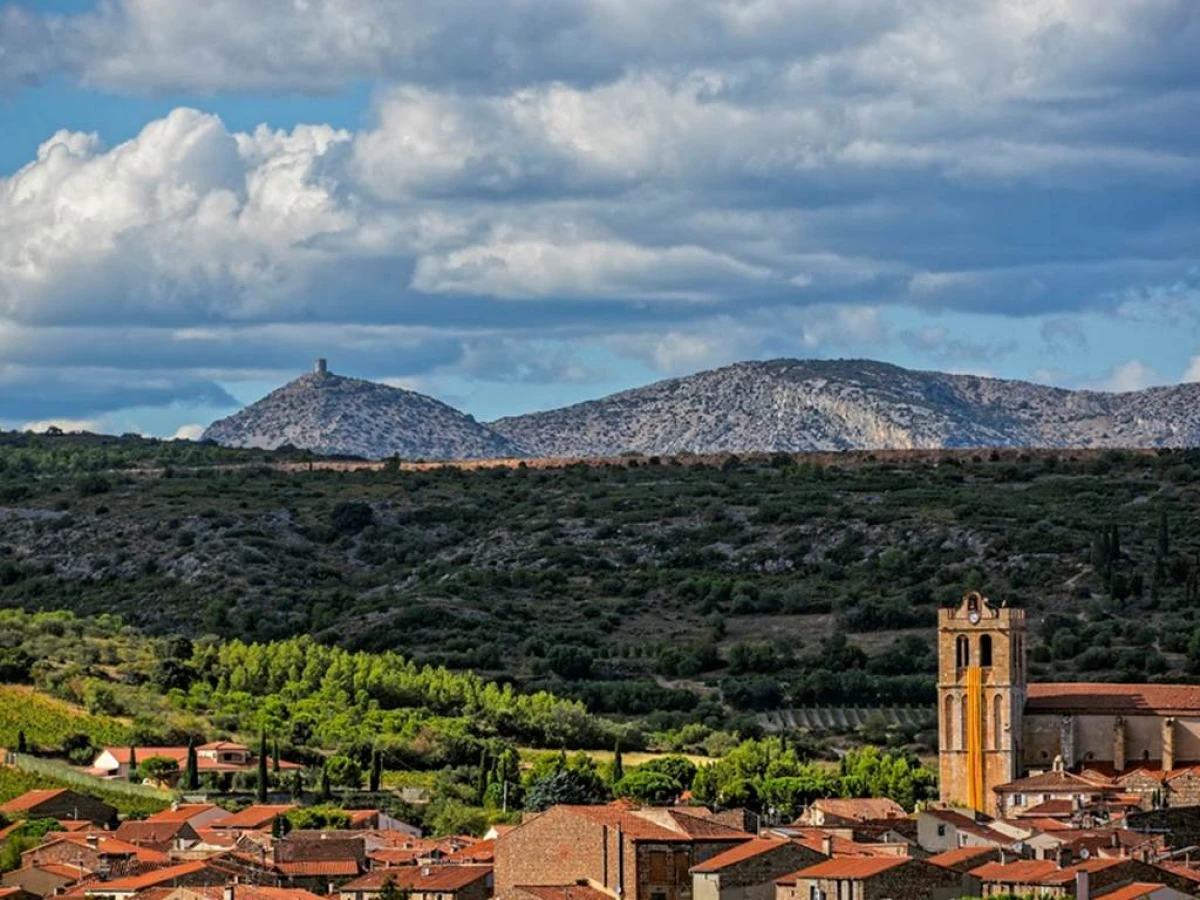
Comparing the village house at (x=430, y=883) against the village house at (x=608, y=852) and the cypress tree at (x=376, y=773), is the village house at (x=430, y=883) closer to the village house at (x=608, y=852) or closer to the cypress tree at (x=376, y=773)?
the village house at (x=608, y=852)

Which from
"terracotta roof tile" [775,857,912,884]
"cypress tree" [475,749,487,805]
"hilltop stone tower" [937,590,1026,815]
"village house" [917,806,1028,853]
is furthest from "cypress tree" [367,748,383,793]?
"terracotta roof tile" [775,857,912,884]

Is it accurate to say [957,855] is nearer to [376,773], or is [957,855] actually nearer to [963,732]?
[963,732]

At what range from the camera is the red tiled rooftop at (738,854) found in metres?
79.2

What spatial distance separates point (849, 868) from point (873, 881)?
1117mm

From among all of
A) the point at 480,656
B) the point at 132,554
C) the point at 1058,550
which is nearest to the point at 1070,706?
the point at 480,656

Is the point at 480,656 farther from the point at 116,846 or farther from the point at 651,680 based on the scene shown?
the point at 116,846

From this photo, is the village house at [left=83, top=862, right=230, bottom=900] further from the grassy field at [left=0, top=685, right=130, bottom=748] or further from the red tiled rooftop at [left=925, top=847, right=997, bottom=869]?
the grassy field at [left=0, top=685, right=130, bottom=748]

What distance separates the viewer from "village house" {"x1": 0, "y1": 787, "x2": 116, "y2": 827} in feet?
331

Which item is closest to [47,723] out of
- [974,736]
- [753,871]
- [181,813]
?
[181,813]

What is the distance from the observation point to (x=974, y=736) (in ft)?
365

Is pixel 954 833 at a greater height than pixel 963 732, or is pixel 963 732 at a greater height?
pixel 963 732

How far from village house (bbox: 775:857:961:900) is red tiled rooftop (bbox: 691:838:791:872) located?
1.75 m

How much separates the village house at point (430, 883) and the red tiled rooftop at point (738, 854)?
551cm

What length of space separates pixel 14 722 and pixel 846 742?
104 ft
